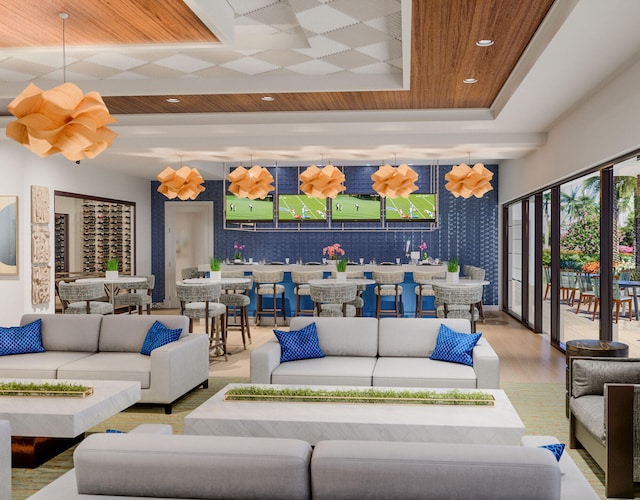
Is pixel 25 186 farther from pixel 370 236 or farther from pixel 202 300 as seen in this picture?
pixel 370 236

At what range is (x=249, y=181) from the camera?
29.4 feet

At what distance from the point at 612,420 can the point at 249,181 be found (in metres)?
6.41

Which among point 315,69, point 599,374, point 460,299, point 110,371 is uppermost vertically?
point 315,69

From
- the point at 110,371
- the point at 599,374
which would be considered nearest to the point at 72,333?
the point at 110,371

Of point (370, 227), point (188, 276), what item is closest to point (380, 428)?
point (188, 276)

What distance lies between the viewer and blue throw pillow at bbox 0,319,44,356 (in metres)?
5.65

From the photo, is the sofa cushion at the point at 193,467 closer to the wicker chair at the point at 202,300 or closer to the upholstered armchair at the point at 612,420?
the upholstered armchair at the point at 612,420

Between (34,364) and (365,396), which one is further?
(34,364)

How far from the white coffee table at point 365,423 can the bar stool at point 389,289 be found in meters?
5.89

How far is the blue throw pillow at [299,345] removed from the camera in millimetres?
5438

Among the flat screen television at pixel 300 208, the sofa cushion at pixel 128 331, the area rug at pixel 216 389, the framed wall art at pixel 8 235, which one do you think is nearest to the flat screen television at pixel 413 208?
the flat screen television at pixel 300 208

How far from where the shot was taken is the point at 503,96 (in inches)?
265

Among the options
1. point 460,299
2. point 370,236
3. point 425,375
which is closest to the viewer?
point 425,375

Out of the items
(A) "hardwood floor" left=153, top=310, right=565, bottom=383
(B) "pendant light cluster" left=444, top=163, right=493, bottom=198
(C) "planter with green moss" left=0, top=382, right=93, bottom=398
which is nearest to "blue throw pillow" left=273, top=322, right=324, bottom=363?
→ (A) "hardwood floor" left=153, top=310, right=565, bottom=383
